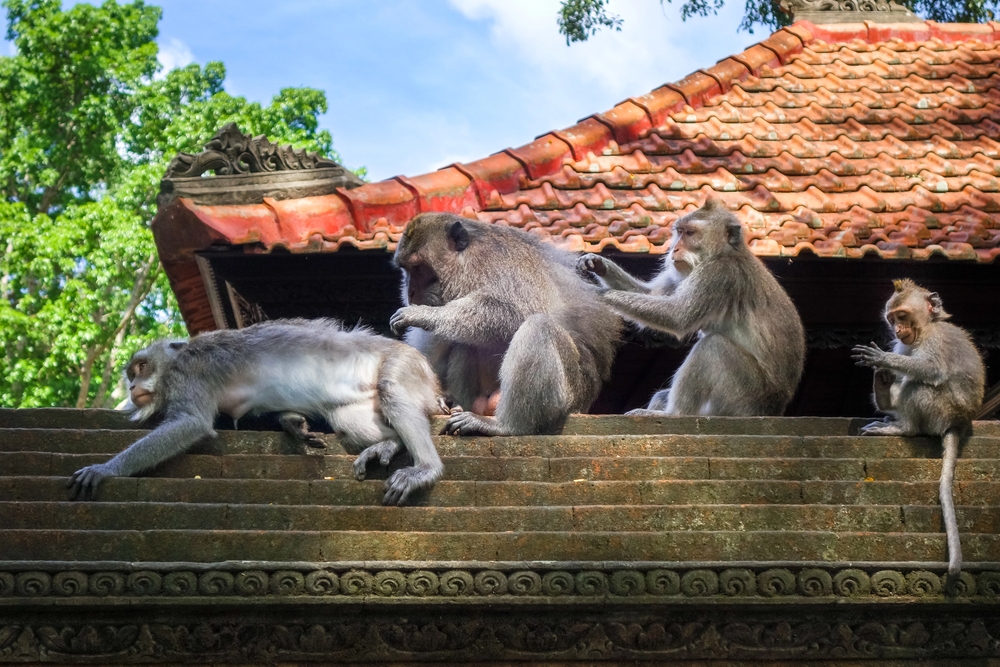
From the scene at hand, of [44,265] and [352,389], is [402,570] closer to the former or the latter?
[352,389]

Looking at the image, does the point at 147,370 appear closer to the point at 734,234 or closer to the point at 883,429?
the point at 734,234

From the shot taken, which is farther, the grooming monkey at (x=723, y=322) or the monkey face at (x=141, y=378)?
the grooming monkey at (x=723, y=322)

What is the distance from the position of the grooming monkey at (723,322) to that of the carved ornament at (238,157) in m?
3.27

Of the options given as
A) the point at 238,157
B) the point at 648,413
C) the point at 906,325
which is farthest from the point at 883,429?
the point at 238,157

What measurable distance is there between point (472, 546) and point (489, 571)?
0.67 ft

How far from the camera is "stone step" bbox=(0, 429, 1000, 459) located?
6199 millimetres

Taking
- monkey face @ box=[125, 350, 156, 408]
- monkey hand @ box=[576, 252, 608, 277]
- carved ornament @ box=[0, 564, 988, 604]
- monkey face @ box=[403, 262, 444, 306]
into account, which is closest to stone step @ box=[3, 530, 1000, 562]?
carved ornament @ box=[0, 564, 988, 604]

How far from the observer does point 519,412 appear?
6629mm

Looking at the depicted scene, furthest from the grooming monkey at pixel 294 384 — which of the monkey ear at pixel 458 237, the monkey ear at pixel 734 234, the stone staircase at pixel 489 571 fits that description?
the monkey ear at pixel 734 234

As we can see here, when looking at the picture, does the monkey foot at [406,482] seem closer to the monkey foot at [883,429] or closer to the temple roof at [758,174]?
the monkey foot at [883,429]

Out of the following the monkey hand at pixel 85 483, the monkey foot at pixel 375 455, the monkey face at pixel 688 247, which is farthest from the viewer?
the monkey face at pixel 688 247

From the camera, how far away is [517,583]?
16.5 ft

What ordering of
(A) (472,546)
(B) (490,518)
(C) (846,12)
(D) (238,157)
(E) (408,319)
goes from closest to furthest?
(A) (472,546) → (B) (490,518) → (E) (408,319) → (D) (238,157) → (C) (846,12)

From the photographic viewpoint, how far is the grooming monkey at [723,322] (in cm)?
752
